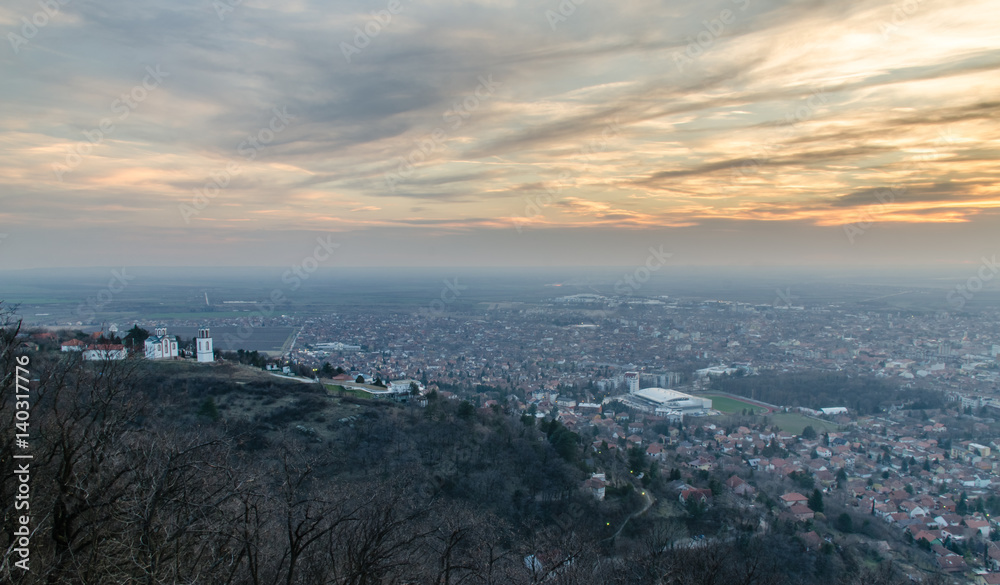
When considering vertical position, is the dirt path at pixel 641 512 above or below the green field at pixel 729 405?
above

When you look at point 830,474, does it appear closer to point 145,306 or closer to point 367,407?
point 367,407

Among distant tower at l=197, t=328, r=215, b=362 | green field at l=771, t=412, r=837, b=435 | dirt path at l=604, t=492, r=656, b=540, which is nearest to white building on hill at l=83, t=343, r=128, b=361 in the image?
distant tower at l=197, t=328, r=215, b=362

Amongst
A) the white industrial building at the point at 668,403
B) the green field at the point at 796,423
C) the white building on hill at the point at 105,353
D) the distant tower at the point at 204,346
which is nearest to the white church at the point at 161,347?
the distant tower at the point at 204,346

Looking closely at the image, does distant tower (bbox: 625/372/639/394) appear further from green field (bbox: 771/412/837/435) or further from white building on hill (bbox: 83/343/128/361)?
white building on hill (bbox: 83/343/128/361)

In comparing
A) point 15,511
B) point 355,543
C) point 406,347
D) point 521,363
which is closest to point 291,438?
point 355,543

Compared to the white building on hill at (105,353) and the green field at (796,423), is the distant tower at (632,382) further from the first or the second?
the white building on hill at (105,353)

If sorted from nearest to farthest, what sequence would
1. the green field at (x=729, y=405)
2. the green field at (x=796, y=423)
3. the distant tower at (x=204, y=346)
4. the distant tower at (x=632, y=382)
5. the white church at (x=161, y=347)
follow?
1. the white church at (x=161, y=347)
2. the distant tower at (x=204, y=346)
3. the green field at (x=796, y=423)
4. the green field at (x=729, y=405)
5. the distant tower at (x=632, y=382)
